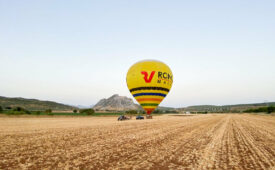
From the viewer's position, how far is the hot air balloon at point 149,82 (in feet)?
120

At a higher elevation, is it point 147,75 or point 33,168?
point 147,75

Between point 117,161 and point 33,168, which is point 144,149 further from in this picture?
point 33,168

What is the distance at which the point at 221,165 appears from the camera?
8039 mm

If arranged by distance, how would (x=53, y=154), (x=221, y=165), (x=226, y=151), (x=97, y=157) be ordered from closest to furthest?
(x=221, y=165) → (x=97, y=157) → (x=53, y=154) → (x=226, y=151)

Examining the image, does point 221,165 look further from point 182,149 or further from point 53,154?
point 53,154

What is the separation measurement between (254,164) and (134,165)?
5695 mm

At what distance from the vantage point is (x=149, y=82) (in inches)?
1426

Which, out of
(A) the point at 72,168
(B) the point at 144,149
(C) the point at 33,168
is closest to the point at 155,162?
(B) the point at 144,149

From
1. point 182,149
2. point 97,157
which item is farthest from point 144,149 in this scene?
point 97,157

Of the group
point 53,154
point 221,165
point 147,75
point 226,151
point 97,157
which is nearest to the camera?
point 221,165

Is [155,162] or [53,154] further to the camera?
[53,154]

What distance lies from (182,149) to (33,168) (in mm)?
8216

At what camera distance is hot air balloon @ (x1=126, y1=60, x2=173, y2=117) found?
120ft

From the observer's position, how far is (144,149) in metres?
11.2
